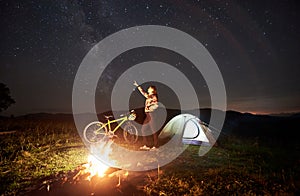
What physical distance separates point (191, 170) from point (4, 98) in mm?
46358

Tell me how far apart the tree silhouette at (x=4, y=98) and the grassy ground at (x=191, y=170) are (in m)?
37.8

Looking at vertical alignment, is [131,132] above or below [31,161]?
above

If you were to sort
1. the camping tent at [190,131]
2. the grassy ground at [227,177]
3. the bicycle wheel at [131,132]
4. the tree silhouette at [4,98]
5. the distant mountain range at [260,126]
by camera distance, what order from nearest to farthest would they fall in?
the grassy ground at [227,177] < the camping tent at [190,131] < the bicycle wheel at [131,132] < the distant mountain range at [260,126] < the tree silhouette at [4,98]

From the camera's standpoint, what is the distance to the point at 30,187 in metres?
4.85

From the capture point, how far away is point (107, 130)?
10.4m

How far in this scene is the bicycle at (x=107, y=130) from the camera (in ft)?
32.8

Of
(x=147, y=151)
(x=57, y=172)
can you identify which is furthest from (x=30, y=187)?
(x=147, y=151)

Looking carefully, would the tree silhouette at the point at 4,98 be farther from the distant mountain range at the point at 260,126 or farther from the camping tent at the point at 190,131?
the camping tent at the point at 190,131

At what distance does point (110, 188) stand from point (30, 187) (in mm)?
2345

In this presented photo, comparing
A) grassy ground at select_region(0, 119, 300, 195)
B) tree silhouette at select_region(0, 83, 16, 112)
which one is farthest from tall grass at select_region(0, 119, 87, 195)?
tree silhouette at select_region(0, 83, 16, 112)

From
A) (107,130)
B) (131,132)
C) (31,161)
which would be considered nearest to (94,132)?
(107,130)

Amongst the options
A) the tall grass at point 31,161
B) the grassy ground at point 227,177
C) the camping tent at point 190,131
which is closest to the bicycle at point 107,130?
the tall grass at point 31,161

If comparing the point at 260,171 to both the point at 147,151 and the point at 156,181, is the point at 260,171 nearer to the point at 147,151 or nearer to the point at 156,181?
the point at 156,181

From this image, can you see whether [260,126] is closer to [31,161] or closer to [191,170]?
[191,170]
